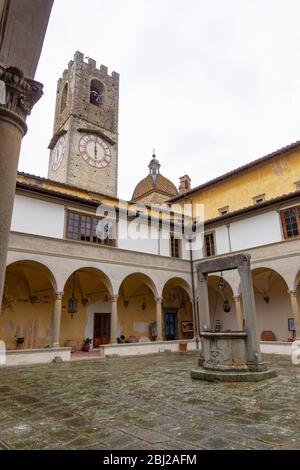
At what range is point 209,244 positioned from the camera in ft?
63.9

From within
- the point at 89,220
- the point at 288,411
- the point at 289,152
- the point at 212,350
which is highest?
the point at 289,152

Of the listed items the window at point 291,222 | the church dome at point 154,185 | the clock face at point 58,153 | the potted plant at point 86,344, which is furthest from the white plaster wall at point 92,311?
the church dome at point 154,185

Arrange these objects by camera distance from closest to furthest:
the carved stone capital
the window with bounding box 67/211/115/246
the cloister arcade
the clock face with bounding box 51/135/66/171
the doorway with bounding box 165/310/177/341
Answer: the carved stone capital → the cloister arcade → the window with bounding box 67/211/115/246 → the doorway with bounding box 165/310/177/341 → the clock face with bounding box 51/135/66/171

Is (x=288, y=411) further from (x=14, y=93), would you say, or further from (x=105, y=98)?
(x=105, y=98)

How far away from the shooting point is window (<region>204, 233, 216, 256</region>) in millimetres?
19247

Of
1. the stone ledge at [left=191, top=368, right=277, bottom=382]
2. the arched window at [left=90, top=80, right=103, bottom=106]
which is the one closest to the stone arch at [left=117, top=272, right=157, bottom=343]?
the stone ledge at [left=191, top=368, right=277, bottom=382]

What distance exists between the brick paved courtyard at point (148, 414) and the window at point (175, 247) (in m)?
11.6

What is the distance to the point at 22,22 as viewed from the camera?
12.6ft

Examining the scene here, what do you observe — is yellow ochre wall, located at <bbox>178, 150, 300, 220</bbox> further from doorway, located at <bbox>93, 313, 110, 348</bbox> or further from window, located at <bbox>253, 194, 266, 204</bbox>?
doorway, located at <bbox>93, 313, 110, 348</bbox>

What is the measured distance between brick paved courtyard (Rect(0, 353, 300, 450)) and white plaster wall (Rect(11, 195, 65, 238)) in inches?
275

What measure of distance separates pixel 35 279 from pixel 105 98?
71.6 ft

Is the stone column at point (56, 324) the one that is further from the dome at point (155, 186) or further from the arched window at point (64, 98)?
the arched window at point (64, 98)

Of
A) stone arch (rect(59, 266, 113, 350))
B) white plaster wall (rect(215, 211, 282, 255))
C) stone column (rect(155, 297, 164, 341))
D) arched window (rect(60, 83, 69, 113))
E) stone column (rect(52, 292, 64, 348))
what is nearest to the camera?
stone column (rect(52, 292, 64, 348))
